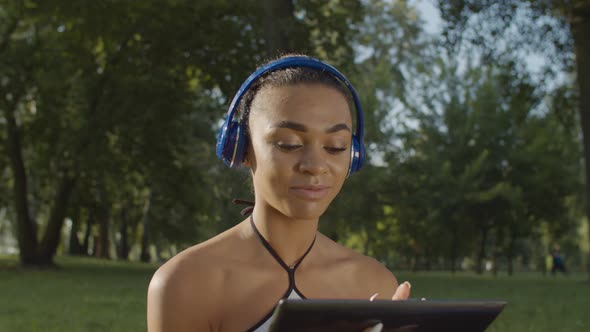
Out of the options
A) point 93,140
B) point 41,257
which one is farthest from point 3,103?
point 41,257

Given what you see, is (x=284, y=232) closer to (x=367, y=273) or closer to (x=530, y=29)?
(x=367, y=273)

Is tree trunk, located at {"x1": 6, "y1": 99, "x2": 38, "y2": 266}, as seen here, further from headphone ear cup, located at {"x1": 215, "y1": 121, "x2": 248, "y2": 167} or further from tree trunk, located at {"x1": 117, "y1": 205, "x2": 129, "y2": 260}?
headphone ear cup, located at {"x1": 215, "y1": 121, "x2": 248, "y2": 167}

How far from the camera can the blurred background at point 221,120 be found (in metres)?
17.8

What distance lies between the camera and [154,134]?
25312 mm

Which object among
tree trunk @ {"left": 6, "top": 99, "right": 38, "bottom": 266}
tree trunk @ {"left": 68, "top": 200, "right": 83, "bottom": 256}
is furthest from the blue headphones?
tree trunk @ {"left": 68, "top": 200, "right": 83, "bottom": 256}

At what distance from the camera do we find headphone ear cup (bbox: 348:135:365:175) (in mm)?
2654

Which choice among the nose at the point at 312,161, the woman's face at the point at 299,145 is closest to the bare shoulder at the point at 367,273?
the woman's face at the point at 299,145

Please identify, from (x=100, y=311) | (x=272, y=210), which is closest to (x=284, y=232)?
(x=272, y=210)

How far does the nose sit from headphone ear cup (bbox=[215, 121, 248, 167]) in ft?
0.79

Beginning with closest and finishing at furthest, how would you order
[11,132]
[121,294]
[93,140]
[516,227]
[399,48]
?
[121,294]
[93,140]
[11,132]
[399,48]
[516,227]

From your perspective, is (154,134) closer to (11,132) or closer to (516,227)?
(11,132)

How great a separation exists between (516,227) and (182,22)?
24.7m

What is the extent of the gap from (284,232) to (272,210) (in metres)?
0.08

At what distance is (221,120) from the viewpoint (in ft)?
75.8
